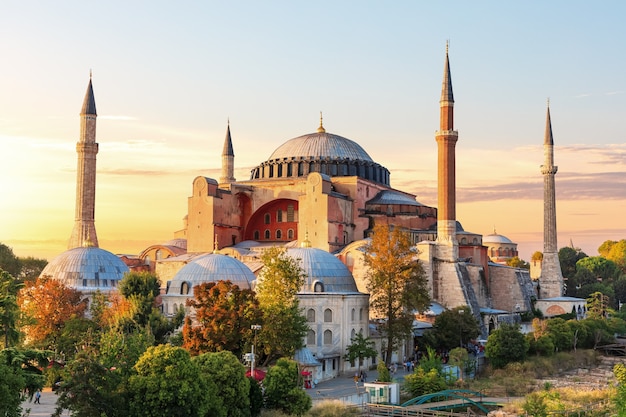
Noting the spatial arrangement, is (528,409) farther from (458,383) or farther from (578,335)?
(578,335)

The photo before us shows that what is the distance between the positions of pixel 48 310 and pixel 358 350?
10578 mm

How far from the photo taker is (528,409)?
21.0m

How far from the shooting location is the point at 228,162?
48.0 metres

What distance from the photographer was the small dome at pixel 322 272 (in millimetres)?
28234

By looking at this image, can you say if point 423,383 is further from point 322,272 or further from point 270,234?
point 270,234

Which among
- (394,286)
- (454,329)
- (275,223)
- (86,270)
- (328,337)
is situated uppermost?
(275,223)

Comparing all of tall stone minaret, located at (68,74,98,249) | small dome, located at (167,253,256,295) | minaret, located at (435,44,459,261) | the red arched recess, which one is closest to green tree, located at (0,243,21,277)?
tall stone minaret, located at (68,74,98,249)

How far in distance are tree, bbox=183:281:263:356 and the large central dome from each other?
19230 millimetres

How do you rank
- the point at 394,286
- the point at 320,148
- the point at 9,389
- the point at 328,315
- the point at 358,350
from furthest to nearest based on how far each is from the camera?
the point at 320,148
the point at 394,286
the point at 328,315
the point at 358,350
the point at 9,389

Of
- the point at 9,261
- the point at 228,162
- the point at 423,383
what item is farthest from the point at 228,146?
the point at 423,383

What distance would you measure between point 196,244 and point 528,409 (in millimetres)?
22419

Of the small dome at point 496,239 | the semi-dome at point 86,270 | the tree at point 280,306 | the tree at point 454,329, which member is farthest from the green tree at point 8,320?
the small dome at point 496,239

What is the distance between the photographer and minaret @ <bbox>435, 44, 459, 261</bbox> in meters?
37.1

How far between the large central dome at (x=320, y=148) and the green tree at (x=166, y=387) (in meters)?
26.3
